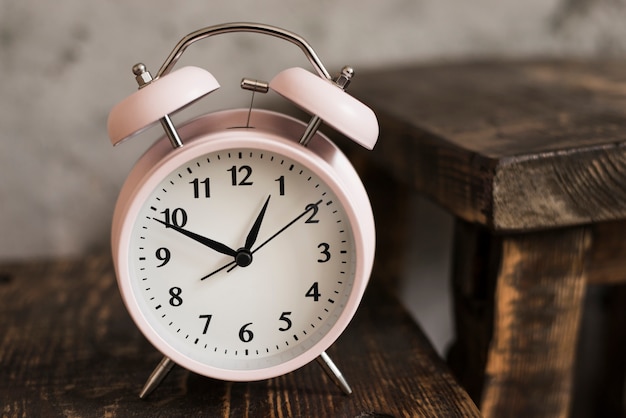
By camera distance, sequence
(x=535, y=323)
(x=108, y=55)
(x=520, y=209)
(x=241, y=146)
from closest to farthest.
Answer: (x=241, y=146) < (x=520, y=209) < (x=535, y=323) < (x=108, y=55)

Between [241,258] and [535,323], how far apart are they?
421 millimetres

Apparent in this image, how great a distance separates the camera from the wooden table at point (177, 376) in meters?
0.73

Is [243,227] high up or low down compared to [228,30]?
down

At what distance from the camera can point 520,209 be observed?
757 millimetres

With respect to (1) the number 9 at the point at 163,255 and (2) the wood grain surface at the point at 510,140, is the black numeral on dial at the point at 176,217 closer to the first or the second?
(1) the number 9 at the point at 163,255

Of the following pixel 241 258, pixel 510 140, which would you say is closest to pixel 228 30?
pixel 241 258

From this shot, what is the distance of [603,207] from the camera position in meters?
0.79

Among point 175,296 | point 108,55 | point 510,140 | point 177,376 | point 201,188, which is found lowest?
point 177,376

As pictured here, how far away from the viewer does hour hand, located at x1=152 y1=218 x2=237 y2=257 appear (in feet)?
2.27

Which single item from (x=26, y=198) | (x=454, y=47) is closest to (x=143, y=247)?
A: (x=26, y=198)

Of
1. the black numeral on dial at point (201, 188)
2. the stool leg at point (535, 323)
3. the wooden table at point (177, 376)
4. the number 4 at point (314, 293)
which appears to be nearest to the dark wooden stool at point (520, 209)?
the stool leg at point (535, 323)

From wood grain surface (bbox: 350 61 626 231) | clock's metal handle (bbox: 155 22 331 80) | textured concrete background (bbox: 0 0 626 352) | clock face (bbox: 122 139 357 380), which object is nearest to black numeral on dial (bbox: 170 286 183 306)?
clock face (bbox: 122 139 357 380)

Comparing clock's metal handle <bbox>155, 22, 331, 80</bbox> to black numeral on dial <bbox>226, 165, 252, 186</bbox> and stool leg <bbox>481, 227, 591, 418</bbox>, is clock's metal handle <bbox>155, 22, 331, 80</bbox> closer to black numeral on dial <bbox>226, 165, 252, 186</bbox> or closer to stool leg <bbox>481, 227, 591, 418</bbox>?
black numeral on dial <bbox>226, 165, 252, 186</bbox>

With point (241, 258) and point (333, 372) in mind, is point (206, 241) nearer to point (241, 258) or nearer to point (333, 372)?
point (241, 258)
